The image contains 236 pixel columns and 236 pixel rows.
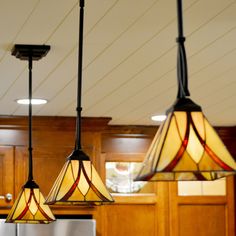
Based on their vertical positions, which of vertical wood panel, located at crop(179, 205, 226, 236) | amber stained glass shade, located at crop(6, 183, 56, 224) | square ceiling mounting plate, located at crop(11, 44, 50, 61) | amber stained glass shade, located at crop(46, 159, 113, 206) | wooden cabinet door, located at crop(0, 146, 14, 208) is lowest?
vertical wood panel, located at crop(179, 205, 226, 236)

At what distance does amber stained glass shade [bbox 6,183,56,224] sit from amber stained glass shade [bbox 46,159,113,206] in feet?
2.74

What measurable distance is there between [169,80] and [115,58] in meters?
0.60

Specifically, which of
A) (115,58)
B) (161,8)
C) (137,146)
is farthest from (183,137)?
(137,146)

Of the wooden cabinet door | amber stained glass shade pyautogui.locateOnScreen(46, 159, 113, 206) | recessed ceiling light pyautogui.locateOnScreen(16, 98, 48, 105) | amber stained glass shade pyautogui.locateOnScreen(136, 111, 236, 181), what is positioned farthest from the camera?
the wooden cabinet door

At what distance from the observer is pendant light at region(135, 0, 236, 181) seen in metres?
1.45

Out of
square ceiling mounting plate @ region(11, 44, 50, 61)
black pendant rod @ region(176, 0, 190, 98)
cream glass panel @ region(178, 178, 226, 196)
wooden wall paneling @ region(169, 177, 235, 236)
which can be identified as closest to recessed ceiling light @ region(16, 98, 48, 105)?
square ceiling mounting plate @ region(11, 44, 50, 61)

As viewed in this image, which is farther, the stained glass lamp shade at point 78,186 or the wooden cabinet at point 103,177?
the wooden cabinet at point 103,177

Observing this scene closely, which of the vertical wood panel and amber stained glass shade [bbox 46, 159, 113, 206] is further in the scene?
the vertical wood panel

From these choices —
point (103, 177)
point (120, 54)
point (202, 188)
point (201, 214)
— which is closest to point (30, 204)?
point (120, 54)

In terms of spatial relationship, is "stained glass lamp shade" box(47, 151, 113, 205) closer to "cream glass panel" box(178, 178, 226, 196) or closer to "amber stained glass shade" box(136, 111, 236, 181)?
"amber stained glass shade" box(136, 111, 236, 181)

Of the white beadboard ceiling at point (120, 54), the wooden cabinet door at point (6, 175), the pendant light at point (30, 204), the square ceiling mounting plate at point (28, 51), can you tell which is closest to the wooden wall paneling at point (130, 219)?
the wooden cabinet door at point (6, 175)

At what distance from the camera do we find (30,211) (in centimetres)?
309

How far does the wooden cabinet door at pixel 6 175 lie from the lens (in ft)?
16.5

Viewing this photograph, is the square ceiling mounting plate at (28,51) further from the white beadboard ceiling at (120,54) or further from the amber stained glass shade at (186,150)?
the amber stained glass shade at (186,150)
